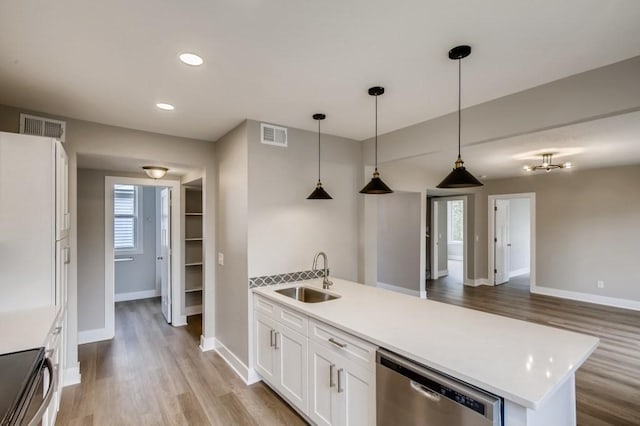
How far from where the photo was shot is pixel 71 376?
9.93ft

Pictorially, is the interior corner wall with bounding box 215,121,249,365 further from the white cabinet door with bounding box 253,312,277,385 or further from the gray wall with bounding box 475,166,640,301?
the gray wall with bounding box 475,166,640,301

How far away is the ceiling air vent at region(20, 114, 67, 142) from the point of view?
9.05 ft

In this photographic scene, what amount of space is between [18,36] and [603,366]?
227 inches

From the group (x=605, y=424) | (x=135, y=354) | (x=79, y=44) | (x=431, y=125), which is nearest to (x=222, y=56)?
(x=79, y=44)

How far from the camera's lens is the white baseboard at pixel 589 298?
18.1 feet

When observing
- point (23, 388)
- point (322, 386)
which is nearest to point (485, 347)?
point (322, 386)

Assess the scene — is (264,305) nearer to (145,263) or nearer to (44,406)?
(44,406)

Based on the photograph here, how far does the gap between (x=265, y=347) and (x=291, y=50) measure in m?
2.51

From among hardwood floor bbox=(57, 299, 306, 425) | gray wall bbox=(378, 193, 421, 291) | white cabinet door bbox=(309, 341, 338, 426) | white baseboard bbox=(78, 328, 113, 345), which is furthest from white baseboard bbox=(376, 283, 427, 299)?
white baseboard bbox=(78, 328, 113, 345)

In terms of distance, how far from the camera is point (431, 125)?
3143 mm

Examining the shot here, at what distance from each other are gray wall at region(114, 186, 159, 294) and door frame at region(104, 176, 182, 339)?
1.93 m

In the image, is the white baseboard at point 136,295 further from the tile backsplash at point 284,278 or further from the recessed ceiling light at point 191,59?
the recessed ceiling light at point 191,59

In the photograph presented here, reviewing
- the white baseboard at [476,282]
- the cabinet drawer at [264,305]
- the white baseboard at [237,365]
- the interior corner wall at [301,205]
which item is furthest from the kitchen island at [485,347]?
the white baseboard at [476,282]

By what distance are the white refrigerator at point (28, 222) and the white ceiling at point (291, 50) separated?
1.79 feet
